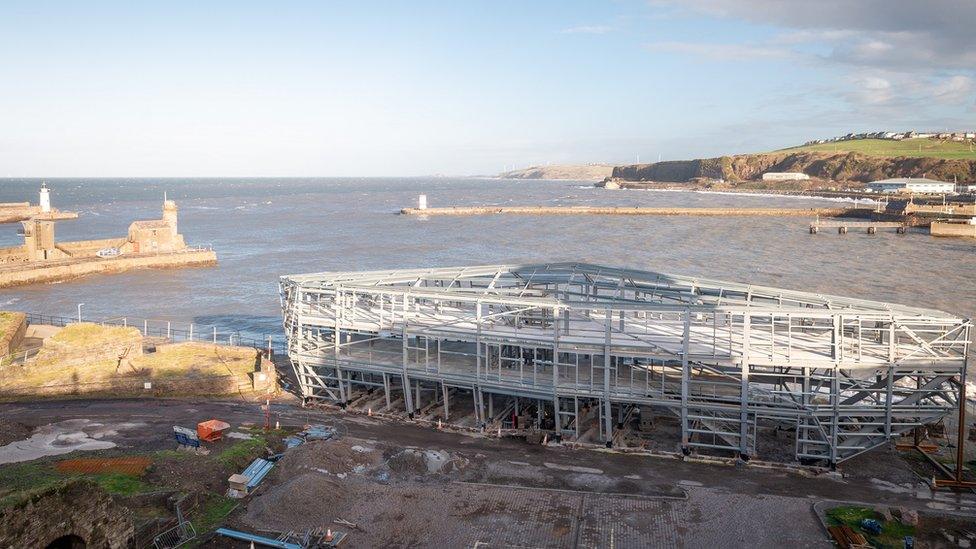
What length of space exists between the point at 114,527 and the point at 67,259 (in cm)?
6968

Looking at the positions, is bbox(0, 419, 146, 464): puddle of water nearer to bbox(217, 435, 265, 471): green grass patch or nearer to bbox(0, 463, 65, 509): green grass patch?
bbox(0, 463, 65, 509): green grass patch

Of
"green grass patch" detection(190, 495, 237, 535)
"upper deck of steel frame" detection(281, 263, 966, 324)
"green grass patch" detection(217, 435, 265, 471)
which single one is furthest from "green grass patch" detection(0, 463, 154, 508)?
"upper deck of steel frame" detection(281, 263, 966, 324)

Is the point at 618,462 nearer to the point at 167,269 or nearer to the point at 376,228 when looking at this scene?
the point at 167,269

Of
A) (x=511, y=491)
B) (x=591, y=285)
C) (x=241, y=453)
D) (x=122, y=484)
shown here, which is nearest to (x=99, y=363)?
(x=241, y=453)

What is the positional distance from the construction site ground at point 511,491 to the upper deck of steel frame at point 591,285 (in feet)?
17.5

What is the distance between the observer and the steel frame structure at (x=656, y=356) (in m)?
25.7

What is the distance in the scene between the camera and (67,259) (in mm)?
76875

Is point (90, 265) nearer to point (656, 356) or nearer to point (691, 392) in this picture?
point (656, 356)

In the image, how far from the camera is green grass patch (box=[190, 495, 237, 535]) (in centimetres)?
1972

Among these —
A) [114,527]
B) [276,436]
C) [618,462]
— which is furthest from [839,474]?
[114,527]

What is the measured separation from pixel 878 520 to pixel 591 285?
16.6 m

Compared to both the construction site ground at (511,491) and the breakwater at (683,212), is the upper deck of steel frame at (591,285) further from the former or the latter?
the breakwater at (683,212)

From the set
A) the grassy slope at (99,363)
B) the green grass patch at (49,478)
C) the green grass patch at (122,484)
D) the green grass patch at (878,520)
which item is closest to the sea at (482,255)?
the grassy slope at (99,363)

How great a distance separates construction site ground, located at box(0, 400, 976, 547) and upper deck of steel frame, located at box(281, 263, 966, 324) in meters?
5.33
